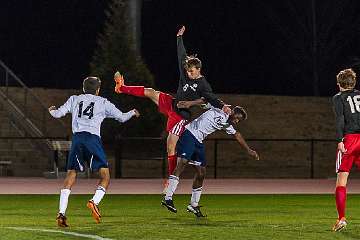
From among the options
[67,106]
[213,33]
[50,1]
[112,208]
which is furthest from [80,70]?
[67,106]

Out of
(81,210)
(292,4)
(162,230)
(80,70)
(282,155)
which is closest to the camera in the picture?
(162,230)

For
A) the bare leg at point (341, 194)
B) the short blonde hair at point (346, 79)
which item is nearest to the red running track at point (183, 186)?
the bare leg at point (341, 194)

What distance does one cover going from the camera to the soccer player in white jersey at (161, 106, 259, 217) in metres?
18.2

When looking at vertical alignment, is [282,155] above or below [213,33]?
below

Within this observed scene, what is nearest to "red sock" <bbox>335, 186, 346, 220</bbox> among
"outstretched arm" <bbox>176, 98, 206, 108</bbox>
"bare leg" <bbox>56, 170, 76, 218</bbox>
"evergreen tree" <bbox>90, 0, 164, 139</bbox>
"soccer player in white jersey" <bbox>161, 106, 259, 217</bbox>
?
"soccer player in white jersey" <bbox>161, 106, 259, 217</bbox>

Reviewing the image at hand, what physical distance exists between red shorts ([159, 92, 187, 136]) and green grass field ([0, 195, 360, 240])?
1.36m

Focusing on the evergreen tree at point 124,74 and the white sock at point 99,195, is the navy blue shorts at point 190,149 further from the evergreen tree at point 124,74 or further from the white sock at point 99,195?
the evergreen tree at point 124,74

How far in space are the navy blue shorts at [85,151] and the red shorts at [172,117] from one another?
→ 3.19 meters

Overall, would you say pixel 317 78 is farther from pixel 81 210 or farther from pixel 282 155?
pixel 81 210

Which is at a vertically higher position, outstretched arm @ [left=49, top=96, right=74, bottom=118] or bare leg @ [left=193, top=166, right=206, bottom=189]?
outstretched arm @ [left=49, top=96, right=74, bottom=118]

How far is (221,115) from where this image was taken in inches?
733

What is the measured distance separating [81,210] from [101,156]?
3.82 meters

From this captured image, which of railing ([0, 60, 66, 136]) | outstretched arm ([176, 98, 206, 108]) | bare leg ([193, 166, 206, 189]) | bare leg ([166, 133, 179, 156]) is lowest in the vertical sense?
railing ([0, 60, 66, 136])

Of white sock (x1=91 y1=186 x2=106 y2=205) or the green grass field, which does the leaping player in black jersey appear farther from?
white sock (x1=91 y1=186 x2=106 y2=205)
